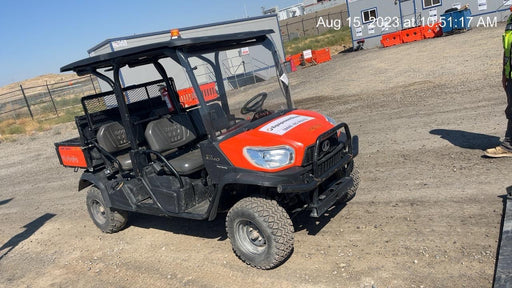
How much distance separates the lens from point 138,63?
5254 millimetres

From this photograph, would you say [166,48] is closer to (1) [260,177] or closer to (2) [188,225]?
(1) [260,177]

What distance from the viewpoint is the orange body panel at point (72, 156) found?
543cm

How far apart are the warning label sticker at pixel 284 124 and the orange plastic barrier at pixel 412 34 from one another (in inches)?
874

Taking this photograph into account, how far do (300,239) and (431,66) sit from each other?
11.6 metres

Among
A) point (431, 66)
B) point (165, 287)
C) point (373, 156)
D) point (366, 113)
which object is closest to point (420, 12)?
point (431, 66)

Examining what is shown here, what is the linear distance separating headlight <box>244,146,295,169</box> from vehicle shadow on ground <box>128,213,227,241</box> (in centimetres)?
151

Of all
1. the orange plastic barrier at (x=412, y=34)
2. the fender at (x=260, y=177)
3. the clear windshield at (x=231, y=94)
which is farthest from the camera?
the orange plastic barrier at (x=412, y=34)

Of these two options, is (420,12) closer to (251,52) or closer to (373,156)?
(373,156)

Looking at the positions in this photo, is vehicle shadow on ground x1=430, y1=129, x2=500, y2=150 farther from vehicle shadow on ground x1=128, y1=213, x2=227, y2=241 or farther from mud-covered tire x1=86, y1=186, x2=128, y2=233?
mud-covered tire x1=86, y1=186, x2=128, y2=233

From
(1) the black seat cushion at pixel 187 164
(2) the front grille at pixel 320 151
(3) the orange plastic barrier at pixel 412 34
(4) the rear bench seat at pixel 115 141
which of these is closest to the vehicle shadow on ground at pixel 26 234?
(4) the rear bench seat at pixel 115 141

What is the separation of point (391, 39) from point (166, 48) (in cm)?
2331

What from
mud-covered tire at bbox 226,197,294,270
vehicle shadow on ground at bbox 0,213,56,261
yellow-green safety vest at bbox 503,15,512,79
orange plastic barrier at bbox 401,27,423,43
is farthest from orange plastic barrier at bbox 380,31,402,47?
mud-covered tire at bbox 226,197,294,270

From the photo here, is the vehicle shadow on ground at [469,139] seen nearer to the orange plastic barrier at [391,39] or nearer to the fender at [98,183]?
the fender at [98,183]

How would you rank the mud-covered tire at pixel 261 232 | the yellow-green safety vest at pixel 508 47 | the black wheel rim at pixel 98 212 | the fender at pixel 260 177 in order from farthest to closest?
the black wheel rim at pixel 98 212 < the yellow-green safety vest at pixel 508 47 < the mud-covered tire at pixel 261 232 < the fender at pixel 260 177
